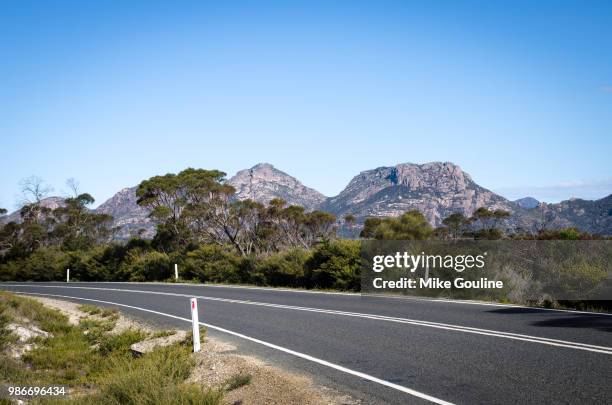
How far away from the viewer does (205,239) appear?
41188 mm

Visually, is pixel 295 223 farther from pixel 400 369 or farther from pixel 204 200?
pixel 400 369

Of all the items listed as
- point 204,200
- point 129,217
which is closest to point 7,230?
point 204,200

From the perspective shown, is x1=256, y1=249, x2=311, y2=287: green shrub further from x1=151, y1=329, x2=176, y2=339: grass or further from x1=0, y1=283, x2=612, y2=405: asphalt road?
x1=151, y1=329, x2=176, y2=339: grass

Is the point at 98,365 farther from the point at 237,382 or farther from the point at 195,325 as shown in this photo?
the point at 237,382

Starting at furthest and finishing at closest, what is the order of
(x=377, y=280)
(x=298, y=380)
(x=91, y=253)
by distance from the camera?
(x=91, y=253)
(x=377, y=280)
(x=298, y=380)

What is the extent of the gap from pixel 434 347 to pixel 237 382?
3228 millimetres

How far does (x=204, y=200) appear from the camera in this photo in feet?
143

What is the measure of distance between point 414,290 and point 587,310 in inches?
260

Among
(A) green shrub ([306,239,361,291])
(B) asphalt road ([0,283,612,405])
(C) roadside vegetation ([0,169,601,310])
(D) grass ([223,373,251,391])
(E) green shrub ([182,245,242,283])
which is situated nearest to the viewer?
(B) asphalt road ([0,283,612,405])

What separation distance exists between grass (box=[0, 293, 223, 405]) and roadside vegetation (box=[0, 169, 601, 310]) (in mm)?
8597

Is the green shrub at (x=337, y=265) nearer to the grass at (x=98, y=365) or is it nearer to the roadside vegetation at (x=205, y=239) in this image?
the roadside vegetation at (x=205, y=239)

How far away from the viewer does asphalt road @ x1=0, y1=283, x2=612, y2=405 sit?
19.5 feet

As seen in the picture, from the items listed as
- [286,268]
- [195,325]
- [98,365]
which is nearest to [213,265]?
[286,268]

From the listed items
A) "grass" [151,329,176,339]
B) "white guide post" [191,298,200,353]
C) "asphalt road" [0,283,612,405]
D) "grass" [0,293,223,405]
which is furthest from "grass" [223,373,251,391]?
"grass" [151,329,176,339]
